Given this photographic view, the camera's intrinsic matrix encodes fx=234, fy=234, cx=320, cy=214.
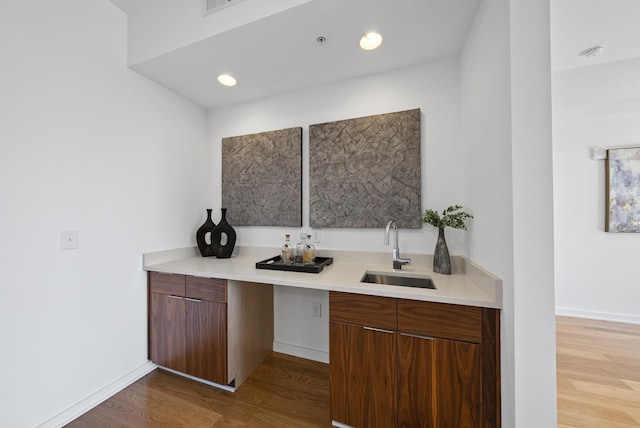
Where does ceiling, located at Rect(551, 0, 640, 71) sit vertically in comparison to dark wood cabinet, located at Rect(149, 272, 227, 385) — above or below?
above

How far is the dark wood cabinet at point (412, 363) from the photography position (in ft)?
3.49

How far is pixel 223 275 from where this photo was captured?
61.1 inches

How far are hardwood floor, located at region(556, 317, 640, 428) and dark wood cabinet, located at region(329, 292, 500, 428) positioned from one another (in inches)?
32.0

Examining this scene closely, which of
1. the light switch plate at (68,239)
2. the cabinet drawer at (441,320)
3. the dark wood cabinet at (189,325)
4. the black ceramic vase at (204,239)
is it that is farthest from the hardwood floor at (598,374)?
the light switch plate at (68,239)

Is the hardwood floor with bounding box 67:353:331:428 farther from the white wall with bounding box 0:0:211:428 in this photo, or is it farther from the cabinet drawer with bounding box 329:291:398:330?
the cabinet drawer with bounding box 329:291:398:330

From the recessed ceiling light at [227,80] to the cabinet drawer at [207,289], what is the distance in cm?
158

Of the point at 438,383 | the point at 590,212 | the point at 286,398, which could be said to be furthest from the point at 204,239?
the point at 590,212

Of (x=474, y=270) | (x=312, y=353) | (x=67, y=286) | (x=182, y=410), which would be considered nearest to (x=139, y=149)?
(x=67, y=286)

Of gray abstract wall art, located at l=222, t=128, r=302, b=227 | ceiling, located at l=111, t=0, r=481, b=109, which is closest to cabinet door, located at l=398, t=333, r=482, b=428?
gray abstract wall art, located at l=222, t=128, r=302, b=227

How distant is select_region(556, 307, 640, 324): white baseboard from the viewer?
2523mm

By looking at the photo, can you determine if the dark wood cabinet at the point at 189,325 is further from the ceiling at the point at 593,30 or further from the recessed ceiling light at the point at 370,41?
the ceiling at the point at 593,30

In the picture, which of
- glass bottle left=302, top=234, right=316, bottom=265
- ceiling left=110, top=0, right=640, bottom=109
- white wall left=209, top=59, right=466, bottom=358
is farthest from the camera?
glass bottle left=302, top=234, right=316, bottom=265

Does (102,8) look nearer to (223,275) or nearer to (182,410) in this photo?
(223,275)

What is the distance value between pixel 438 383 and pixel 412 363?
135 mm
